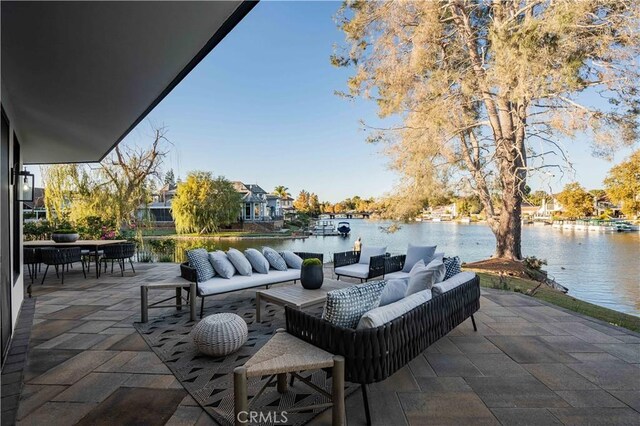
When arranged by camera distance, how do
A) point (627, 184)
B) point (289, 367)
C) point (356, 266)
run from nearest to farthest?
point (289, 367), point (356, 266), point (627, 184)

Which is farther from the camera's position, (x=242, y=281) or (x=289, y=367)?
(x=242, y=281)

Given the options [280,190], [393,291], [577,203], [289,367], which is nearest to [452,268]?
[393,291]

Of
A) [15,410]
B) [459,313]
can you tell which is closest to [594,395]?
[459,313]

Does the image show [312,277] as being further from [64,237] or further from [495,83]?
[64,237]

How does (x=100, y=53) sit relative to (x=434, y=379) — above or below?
above

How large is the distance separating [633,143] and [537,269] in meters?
3.69

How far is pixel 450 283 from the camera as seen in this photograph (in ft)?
9.33

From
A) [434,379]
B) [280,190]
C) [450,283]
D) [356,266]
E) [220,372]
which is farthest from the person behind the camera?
[280,190]

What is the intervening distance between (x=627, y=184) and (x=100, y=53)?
20777 millimetres

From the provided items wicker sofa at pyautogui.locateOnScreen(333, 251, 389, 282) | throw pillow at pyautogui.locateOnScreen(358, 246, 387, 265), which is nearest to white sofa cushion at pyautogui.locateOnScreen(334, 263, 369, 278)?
wicker sofa at pyautogui.locateOnScreen(333, 251, 389, 282)

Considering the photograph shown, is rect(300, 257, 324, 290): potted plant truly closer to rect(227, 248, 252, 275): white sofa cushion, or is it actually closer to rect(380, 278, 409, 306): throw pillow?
rect(227, 248, 252, 275): white sofa cushion

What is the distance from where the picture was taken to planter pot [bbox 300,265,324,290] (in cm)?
378

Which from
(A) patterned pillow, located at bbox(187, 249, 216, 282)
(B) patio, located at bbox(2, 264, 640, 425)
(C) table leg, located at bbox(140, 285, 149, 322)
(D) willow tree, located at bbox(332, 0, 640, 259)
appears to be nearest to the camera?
(B) patio, located at bbox(2, 264, 640, 425)

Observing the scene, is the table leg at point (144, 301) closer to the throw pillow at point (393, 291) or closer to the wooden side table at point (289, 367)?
the wooden side table at point (289, 367)
